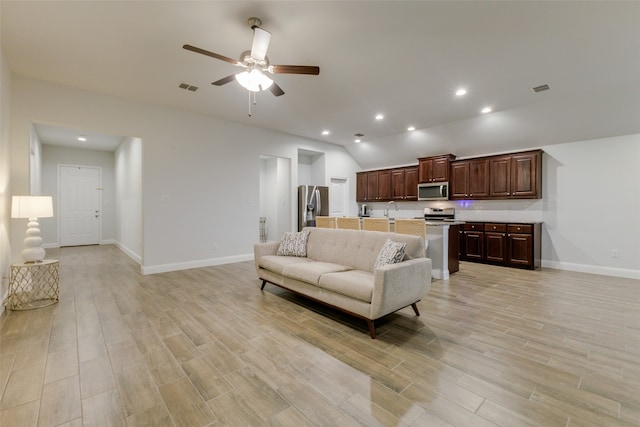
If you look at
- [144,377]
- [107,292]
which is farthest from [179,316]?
[107,292]

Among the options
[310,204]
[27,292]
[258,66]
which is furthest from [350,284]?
[310,204]

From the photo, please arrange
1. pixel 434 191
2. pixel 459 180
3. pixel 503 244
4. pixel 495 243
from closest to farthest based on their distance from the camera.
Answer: pixel 503 244, pixel 495 243, pixel 459 180, pixel 434 191

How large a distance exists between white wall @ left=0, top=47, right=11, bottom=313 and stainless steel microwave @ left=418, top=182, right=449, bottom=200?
739 centimetres

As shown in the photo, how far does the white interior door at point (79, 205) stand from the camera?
7805 millimetres

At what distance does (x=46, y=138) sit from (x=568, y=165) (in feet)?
38.9

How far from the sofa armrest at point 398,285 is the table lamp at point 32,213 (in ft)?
13.3

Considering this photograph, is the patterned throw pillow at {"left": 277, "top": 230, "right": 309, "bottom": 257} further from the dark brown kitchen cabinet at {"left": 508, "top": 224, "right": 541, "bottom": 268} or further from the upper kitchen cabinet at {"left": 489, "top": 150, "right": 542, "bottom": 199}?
the upper kitchen cabinet at {"left": 489, "top": 150, "right": 542, "bottom": 199}

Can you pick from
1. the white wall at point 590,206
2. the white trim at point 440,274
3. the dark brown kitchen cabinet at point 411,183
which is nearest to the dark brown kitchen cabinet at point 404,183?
the dark brown kitchen cabinet at point 411,183

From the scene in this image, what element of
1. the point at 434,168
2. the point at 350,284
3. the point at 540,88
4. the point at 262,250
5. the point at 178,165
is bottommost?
the point at 350,284

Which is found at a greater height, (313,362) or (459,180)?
(459,180)

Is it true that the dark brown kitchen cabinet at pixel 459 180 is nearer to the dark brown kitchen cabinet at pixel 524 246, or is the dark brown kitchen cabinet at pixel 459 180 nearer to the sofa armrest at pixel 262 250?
Result: the dark brown kitchen cabinet at pixel 524 246

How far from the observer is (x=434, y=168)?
6.72m

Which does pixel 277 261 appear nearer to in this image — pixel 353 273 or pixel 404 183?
pixel 353 273

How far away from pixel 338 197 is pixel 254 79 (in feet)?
19.0
